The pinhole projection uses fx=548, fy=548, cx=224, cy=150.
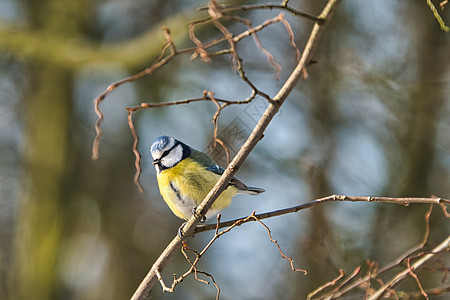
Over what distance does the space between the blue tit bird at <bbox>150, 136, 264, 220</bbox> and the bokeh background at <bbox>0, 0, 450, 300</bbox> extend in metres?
0.72

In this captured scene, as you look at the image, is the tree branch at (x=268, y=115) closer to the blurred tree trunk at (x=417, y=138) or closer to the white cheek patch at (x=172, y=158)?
the white cheek patch at (x=172, y=158)

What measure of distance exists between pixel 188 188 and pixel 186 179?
6cm

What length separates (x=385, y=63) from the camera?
5.00 m

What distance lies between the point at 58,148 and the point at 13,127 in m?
0.95

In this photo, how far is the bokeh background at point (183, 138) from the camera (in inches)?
186

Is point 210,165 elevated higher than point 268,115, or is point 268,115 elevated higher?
point 268,115

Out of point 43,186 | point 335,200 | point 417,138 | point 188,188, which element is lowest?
point 43,186

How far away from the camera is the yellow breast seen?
2693 mm

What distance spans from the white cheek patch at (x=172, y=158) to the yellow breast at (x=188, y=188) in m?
0.04

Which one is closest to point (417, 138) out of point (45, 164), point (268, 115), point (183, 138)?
point (183, 138)

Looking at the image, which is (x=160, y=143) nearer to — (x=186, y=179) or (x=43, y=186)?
(x=186, y=179)

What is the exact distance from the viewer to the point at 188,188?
2.71 meters

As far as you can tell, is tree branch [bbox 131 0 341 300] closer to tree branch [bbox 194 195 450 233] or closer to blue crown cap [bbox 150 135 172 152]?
tree branch [bbox 194 195 450 233]

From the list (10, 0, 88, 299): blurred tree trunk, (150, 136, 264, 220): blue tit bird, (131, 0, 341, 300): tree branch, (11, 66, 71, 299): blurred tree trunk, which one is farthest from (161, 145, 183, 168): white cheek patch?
(11, 66, 71, 299): blurred tree trunk
